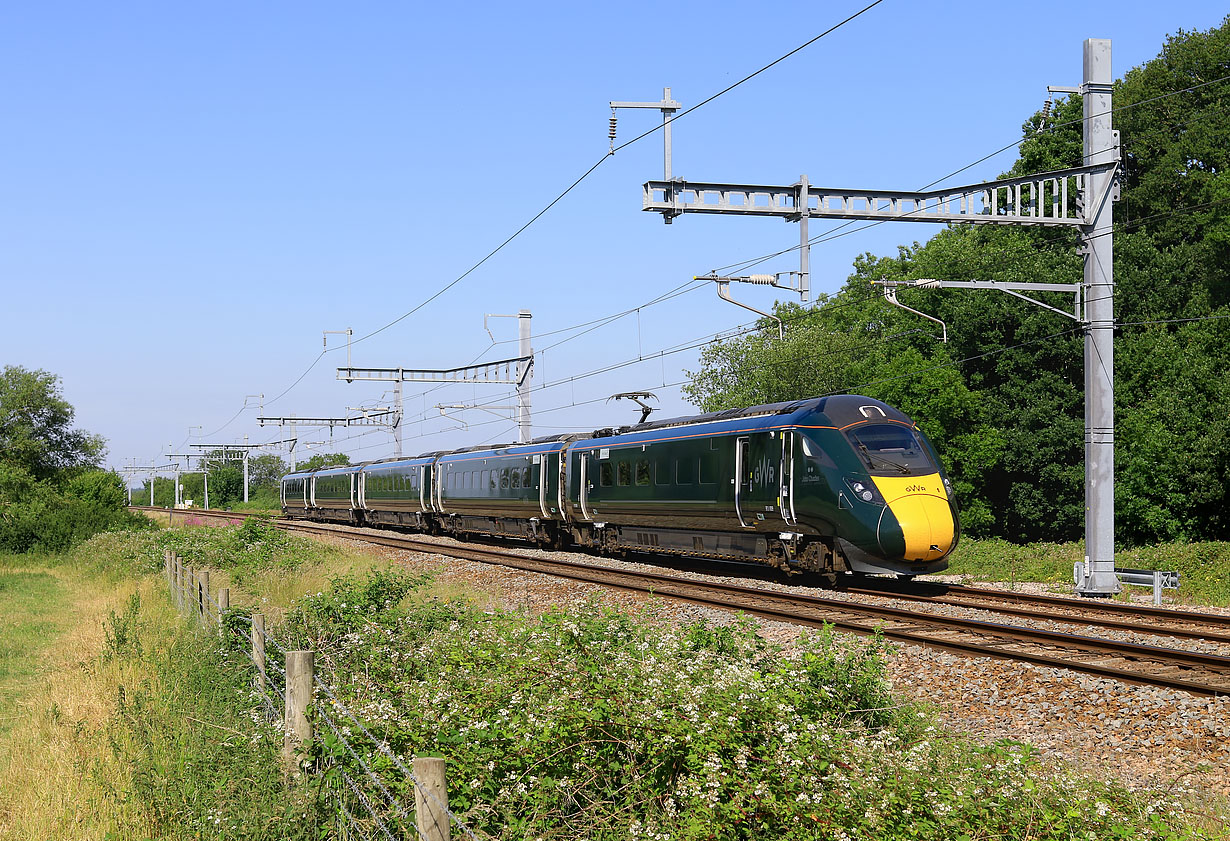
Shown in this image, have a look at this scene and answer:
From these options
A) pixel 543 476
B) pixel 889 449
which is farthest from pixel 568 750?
pixel 543 476

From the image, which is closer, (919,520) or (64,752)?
(64,752)

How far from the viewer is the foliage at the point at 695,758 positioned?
629cm

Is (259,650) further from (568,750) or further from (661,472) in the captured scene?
(661,472)

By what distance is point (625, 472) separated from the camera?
2662 cm

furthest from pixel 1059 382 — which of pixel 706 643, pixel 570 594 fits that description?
pixel 706 643

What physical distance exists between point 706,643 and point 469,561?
17457mm

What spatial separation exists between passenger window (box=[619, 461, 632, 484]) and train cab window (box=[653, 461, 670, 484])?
4.99 ft

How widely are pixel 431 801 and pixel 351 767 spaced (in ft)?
8.27

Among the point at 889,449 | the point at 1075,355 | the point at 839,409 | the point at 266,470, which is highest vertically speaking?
the point at 1075,355

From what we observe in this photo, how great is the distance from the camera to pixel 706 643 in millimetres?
10930

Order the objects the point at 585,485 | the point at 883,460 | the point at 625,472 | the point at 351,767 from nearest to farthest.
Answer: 1. the point at 351,767
2. the point at 883,460
3. the point at 625,472
4. the point at 585,485

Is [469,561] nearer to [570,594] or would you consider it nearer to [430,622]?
[570,594]

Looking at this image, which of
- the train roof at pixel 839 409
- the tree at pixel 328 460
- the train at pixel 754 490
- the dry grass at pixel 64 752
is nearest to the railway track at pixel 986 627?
the train at pixel 754 490

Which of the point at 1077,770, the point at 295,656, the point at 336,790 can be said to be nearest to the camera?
the point at 336,790
